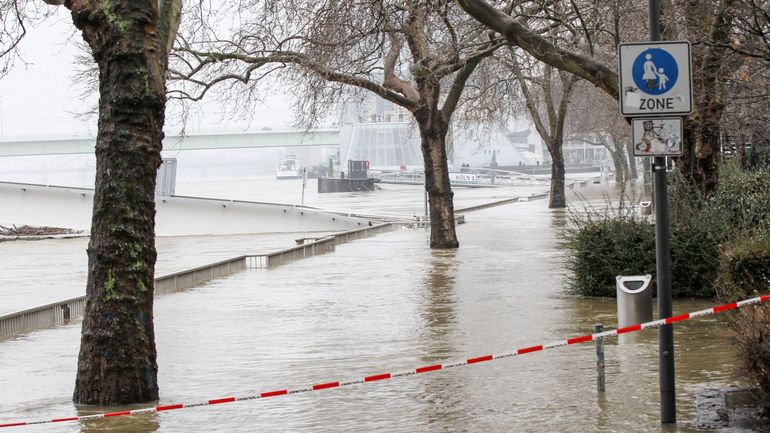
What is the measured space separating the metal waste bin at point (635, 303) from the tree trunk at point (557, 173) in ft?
119

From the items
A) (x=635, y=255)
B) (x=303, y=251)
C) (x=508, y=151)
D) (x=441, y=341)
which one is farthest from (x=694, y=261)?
(x=508, y=151)

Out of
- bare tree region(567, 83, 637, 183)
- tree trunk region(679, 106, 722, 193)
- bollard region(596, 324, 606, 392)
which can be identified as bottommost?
bollard region(596, 324, 606, 392)

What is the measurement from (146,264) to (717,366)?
538 centimetres

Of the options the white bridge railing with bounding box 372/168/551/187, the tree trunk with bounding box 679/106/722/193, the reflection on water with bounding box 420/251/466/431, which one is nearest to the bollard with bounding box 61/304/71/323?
the reflection on water with bounding box 420/251/466/431

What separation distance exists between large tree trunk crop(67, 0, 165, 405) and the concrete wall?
130 ft

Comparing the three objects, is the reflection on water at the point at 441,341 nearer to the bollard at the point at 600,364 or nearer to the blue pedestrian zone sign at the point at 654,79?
the bollard at the point at 600,364

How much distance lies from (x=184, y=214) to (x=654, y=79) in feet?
149

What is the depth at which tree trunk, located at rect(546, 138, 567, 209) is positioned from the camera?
50.1 metres

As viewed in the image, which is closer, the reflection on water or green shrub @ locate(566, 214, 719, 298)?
the reflection on water

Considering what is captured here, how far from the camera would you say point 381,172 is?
14825 cm

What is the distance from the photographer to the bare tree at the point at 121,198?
35.2ft

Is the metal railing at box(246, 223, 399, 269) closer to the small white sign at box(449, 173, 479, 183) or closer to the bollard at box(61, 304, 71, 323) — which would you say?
the bollard at box(61, 304, 71, 323)

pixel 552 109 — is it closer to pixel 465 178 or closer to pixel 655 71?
pixel 655 71

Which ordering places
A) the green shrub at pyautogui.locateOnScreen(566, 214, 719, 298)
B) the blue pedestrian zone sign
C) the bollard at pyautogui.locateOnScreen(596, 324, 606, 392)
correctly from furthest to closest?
the green shrub at pyautogui.locateOnScreen(566, 214, 719, 298)
the bollard at pyautogui.locateOnScreen(596, 324, 606, 392)
the blue pedestrian zone sign
